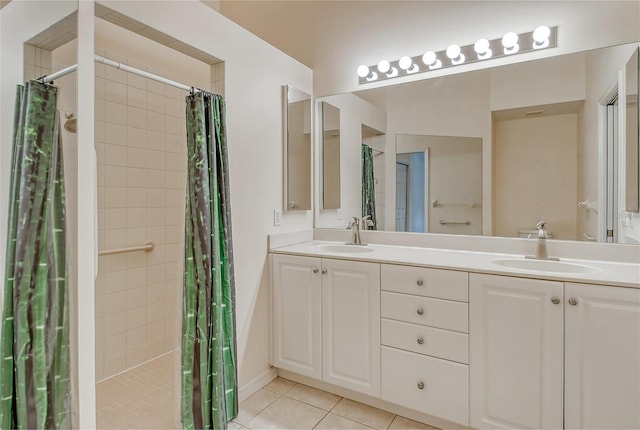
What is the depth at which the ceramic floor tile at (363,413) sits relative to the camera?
193 centimetres

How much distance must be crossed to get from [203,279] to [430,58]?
187cm

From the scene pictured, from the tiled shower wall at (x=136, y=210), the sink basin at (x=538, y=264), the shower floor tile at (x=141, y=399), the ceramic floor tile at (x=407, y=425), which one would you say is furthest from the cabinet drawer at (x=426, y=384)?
the tiled shower wall at (x=136, y=210)

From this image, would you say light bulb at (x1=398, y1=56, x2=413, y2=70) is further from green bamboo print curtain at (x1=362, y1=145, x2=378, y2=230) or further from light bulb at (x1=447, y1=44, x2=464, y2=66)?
green bamboo print curtain at (x1=362, y1=145, x2=378, y2=230)

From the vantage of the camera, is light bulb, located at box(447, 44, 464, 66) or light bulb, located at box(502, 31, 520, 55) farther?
light bulb, located at box(447, 44, 464, 66)

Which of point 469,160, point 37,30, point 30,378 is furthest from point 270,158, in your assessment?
point 30,378

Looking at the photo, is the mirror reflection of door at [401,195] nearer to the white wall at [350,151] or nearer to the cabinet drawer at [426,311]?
the white wall at [350,151]

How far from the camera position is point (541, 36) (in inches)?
78.9

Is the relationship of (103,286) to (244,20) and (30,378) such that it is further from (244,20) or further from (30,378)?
(244,20)

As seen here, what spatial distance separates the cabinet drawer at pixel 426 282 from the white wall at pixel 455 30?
1.28 meters

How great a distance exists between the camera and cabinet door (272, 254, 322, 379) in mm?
2164

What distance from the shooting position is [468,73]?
223 centimetres

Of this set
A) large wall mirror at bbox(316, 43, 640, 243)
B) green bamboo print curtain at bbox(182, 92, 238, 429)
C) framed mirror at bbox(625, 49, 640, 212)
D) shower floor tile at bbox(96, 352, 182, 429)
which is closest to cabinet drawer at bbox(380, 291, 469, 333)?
large wall mirror at bbox(316, 43, 640, 243)

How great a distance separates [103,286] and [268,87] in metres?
1.66

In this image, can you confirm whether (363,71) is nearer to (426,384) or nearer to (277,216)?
(277,216)
